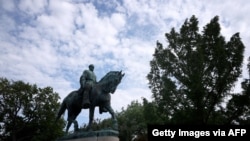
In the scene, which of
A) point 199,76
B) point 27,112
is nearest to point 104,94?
point 199,76

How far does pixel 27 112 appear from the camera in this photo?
37.9 metres

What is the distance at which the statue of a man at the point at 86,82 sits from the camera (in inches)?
571

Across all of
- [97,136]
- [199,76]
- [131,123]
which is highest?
[199,76]

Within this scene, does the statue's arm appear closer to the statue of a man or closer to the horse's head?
the statue of a man

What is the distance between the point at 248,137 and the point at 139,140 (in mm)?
27087

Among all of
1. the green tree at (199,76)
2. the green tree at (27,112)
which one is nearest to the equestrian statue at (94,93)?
the green tree at (199,76)

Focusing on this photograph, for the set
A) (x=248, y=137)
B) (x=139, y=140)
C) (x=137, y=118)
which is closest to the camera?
(x=248, y=137)

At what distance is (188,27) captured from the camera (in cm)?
2948

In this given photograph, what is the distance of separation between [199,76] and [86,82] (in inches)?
508

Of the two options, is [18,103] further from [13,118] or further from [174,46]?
[174,46]

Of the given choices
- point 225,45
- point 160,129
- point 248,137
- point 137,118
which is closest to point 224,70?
point 225,45

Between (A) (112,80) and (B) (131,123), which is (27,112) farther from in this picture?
(A) (112,80)

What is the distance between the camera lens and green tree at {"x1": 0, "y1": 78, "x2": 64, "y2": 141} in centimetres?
3734

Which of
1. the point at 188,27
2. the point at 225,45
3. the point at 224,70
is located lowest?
the point at 224,70
